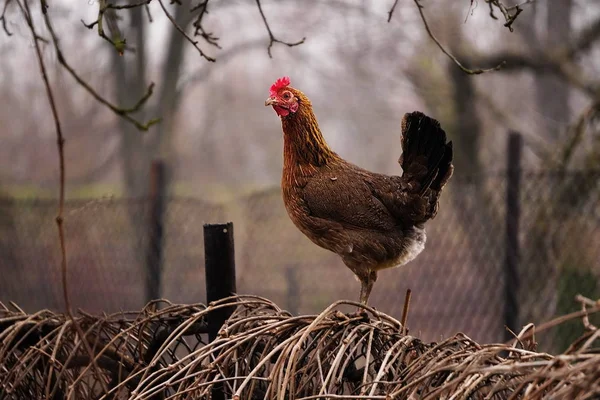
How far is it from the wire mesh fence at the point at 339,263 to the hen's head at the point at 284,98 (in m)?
2.07

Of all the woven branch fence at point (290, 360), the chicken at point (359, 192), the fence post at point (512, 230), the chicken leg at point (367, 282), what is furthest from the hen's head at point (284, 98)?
the fence post at point (512, 230)

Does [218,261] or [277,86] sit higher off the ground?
[277,86]

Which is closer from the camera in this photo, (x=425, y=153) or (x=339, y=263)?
(x=425, y=153)

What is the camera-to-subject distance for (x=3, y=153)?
46.9ft

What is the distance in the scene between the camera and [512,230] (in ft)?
13.6

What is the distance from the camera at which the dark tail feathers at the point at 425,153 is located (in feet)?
8.89

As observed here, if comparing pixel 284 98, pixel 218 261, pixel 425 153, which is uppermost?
pixel 284 98

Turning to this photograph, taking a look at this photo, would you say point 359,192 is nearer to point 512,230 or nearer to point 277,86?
point 277,86

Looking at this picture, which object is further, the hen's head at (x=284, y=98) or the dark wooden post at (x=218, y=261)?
the hen's head at (x=284, y=98)

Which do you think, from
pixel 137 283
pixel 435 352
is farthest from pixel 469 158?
Result: pixel 435 352

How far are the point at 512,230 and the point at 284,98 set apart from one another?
2149mm

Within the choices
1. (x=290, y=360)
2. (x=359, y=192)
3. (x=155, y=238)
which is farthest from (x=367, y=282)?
(x=155, y=238)

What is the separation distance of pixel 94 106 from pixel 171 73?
2.05 m

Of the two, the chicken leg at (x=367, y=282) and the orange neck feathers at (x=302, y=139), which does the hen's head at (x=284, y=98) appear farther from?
the chicken leg at (x=367, y=282)
